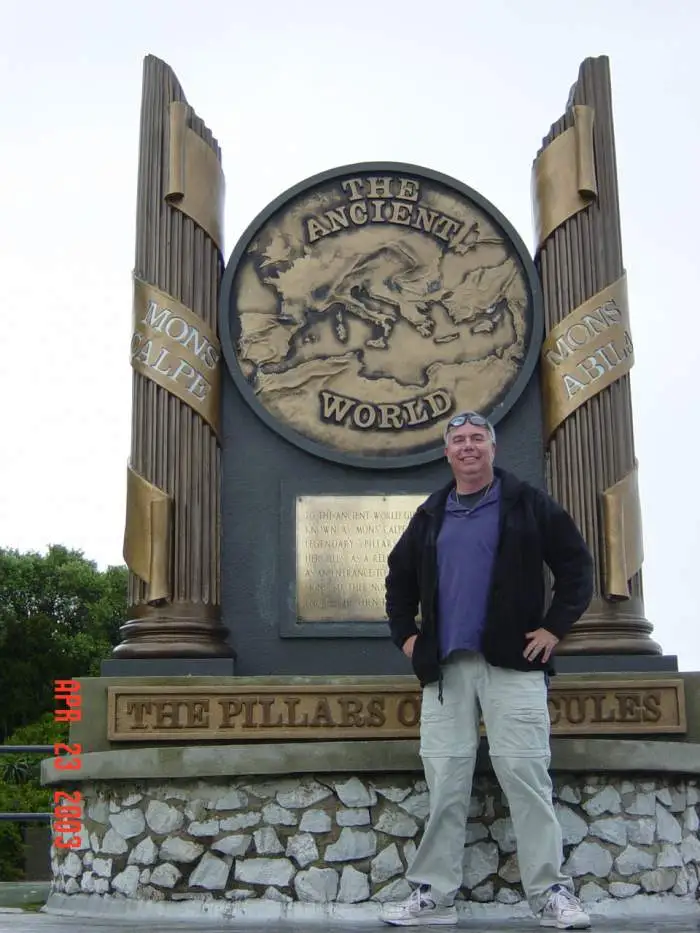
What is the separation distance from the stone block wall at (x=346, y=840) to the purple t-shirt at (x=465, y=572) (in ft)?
3.95

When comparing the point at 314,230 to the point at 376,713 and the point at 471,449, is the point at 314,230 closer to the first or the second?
the point at 471,449

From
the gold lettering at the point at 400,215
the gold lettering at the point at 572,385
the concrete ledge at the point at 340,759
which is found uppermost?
the gold lettering at the point at 400,215

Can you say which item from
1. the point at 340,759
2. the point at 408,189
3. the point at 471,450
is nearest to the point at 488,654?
the point at 471,450

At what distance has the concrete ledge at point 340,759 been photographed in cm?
643

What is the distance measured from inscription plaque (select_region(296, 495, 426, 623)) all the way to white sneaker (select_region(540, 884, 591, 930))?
2.53 metres

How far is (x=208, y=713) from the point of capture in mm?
6832

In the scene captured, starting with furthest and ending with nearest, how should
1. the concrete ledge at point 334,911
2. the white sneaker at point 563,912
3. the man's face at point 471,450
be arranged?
the concrete ledge at point 334,911 < the man's face at point 471,450 < the white sneaker at point 563,912

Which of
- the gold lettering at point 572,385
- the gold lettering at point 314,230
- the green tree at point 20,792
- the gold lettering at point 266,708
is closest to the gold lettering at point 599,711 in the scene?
the gold lettering at point 266,708

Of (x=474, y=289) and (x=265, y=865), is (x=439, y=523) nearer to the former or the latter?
(x=265, y=865)

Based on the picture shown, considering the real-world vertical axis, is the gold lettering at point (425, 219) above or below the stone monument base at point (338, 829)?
above

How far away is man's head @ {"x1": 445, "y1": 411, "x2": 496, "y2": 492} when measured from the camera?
5703 millimetres

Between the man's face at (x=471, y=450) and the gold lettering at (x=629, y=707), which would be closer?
the man's face at (x=471, y=450)

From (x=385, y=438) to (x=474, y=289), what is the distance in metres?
1.14
